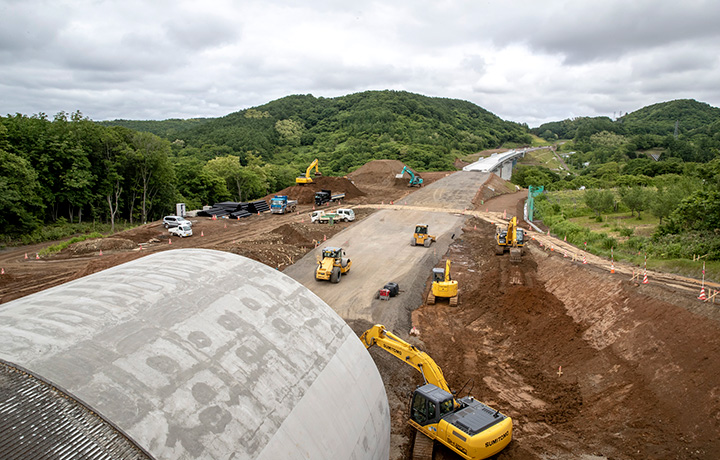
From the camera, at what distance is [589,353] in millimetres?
19156

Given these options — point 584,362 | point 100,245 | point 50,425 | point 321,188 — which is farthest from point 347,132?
point 50,425

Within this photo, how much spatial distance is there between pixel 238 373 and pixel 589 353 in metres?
16.5

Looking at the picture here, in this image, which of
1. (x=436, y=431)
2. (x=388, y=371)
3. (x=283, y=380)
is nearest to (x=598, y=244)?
(x=388, y=371)

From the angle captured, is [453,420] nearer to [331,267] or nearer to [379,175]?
[331,267]

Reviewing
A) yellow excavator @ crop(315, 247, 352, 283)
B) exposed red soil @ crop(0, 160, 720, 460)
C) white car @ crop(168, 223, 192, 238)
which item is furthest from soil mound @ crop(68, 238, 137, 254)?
yellow excavator @ crop(315, 247, 352, 283)

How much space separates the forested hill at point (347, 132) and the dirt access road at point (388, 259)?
1816 inches

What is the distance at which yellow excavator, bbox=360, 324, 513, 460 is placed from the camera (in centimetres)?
1230

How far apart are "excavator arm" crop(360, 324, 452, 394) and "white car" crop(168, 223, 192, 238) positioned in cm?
3112

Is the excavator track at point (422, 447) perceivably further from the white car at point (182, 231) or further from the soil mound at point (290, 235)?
the white car at point (182, 231)

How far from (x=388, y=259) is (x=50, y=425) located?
2907 cm

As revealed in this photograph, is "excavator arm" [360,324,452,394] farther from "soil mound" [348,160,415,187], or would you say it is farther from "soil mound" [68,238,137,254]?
"soil mound" [348,160,415,187]

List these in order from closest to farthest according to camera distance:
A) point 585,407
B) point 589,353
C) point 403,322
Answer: point 585,407
point 589,353
point 403,322

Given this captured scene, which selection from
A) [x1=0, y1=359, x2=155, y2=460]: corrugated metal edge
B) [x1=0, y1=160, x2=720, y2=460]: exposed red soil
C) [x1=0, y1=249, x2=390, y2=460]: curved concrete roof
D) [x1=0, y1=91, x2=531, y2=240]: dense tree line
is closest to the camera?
[x1=0, y1=359, x2=155, y2=460]: corrugated metal edge

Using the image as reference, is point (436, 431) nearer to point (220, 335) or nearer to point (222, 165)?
point (220, 335)
